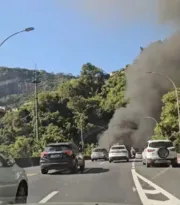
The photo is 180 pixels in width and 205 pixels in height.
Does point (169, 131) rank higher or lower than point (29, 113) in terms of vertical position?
lower

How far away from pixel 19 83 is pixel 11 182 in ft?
579

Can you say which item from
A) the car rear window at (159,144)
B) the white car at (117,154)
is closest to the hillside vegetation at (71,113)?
the white car at (117,154)

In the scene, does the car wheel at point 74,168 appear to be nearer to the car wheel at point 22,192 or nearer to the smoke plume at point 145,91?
the car wheel at point 22,192

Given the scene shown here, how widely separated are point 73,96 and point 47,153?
9419 cm

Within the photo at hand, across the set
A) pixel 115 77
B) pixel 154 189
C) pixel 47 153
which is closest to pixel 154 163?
pixel 47 153

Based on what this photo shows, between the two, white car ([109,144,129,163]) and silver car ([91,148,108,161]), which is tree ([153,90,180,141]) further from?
white car ([109,144,129,163])

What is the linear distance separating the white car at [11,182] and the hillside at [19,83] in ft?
498

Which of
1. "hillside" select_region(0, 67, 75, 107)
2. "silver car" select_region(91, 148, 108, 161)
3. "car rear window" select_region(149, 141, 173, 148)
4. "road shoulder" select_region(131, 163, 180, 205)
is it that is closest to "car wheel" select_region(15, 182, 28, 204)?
"road shoulder" select_region(131, 163, 180, 205)

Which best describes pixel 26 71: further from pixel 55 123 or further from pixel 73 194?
pixel 73 194

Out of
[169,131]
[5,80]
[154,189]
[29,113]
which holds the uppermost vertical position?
[5,80]

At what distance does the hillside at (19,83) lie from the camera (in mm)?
167250

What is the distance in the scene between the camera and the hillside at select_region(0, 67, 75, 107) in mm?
167250

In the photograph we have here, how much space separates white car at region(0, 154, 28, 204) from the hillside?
151682 millimetres

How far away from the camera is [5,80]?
614 ft
